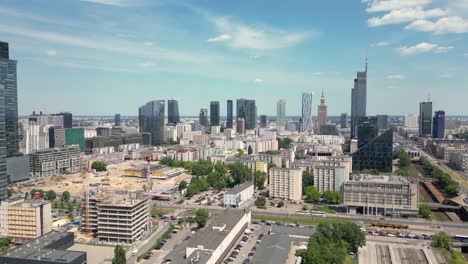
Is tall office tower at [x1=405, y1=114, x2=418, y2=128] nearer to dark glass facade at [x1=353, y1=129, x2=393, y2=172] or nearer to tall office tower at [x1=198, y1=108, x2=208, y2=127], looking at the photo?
tall office tower at [x1=198, y1=108, x2=208, y2=127]

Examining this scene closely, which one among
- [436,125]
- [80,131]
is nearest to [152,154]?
[80,131]

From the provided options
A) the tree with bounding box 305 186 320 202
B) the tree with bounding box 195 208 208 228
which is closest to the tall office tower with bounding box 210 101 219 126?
the tree with bounding box 305 186 320 202

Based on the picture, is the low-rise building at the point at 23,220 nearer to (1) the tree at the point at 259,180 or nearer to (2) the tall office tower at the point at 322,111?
(1) the tree at the point at 259,180

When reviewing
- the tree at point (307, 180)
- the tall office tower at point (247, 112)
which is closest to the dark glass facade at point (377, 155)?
the tree at point (307, 180)

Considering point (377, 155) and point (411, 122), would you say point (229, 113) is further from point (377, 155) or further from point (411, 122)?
point (377, 155)

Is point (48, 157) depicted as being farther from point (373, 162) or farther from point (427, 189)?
point (427, 189)

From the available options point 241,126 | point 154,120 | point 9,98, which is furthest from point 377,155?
→ point 241,126
